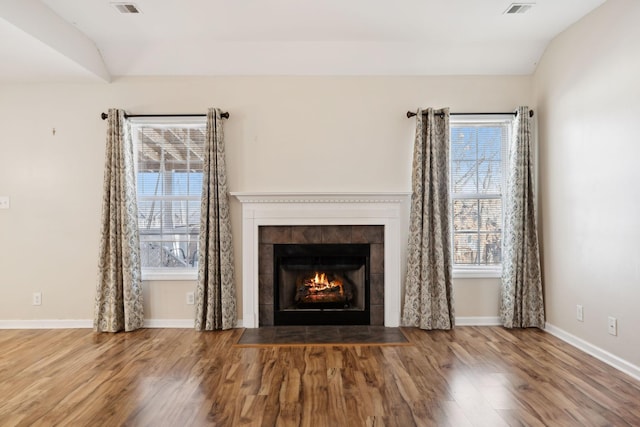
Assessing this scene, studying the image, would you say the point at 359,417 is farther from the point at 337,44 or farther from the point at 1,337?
the point at 1,337

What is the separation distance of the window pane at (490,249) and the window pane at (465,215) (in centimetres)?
16

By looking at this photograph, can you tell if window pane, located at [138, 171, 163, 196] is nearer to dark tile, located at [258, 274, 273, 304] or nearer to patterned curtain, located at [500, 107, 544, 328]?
dark tile, located at [258, 274, 273, 304]

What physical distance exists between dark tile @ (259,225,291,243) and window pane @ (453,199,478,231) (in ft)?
5.85

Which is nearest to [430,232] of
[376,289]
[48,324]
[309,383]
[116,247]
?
[376,289]

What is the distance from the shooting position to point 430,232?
4.05m

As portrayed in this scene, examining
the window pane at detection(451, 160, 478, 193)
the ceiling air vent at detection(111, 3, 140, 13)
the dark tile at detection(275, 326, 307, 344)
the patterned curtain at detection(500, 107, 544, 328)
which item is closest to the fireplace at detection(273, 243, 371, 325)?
the dark tile at detection(275, 326, 307, 344)

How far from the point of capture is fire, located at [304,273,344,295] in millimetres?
4324

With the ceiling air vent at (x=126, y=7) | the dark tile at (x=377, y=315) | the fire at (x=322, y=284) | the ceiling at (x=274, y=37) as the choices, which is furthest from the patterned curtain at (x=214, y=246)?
the dark tile at (x=377, y=315)

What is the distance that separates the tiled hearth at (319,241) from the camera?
163 inches

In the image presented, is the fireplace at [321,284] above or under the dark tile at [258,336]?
above

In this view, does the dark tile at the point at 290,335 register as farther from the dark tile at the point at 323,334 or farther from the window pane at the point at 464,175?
the window pane at the point at 464,175

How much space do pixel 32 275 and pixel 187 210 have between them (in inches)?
67.0

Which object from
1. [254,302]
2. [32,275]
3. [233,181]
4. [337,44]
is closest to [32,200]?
[32,275]

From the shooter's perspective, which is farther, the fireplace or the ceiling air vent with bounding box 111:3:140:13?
the fireplace
